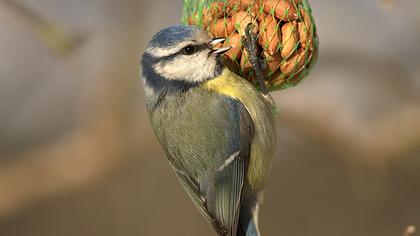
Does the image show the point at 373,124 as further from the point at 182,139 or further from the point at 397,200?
the point at 182,139

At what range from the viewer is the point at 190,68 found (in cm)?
280

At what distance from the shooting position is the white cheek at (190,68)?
9.13ft

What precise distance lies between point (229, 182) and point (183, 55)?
0.53 m

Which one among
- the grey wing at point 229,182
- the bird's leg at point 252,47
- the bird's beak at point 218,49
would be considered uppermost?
the bird's beak at point 218,49

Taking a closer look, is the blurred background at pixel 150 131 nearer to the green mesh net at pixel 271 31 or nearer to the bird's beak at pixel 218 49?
the green mesh net at pixel 271 31

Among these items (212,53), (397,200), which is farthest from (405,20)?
(212,53)

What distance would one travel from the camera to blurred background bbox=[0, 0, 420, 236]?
4543mm

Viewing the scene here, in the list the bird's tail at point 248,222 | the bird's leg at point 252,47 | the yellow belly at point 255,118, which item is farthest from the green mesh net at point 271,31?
the bird's tail at point 248,222

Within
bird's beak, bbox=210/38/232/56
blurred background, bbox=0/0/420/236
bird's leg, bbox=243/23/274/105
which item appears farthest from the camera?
blurred background, bbox=0/0/420/236

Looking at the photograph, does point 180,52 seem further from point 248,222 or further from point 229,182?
point 248,222

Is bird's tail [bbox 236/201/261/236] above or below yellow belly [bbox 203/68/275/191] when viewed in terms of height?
below

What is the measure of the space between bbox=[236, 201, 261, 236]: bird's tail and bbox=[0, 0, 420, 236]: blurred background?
1663 millimetres

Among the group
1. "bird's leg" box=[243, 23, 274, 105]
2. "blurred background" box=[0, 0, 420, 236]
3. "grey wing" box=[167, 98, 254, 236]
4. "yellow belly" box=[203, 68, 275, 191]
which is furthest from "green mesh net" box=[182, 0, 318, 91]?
"blurred background" box=[0, 0, 420, 236]

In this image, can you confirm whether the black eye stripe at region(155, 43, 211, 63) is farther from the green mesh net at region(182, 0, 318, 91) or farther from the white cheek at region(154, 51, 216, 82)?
the green mesh net at region(182, 0, 318, 91)
